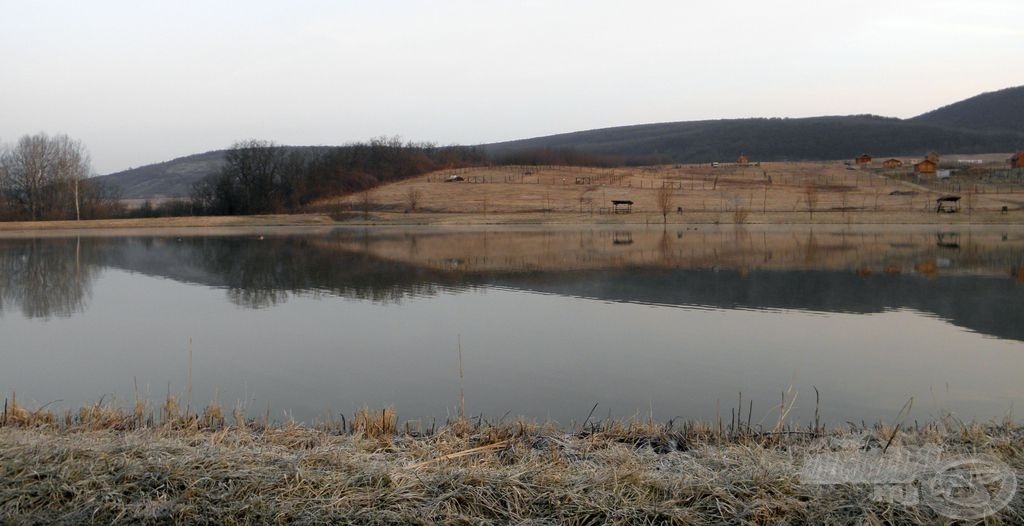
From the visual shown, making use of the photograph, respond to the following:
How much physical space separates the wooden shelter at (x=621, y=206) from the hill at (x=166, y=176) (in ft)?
351

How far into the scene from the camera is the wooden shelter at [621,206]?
56.8 m

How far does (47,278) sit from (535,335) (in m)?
16.3

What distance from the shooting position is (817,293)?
1750 cm

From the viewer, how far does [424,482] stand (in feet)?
14.4

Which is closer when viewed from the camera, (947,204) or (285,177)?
(947,204)

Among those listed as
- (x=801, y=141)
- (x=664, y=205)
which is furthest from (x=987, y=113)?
(x=664, y=205)

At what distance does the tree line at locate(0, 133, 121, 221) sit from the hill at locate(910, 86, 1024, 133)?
132044 mm

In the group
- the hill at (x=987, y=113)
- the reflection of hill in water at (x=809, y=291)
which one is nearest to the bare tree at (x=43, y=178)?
the reflection of hill in water at (x=809, y=291)

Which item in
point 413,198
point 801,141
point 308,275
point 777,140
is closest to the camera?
point 308,275

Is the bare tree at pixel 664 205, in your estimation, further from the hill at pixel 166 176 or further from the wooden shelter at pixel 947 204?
the hill at pixel 166 176

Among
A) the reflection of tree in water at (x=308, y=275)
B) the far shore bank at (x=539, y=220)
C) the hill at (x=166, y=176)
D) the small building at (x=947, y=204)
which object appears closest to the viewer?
the reflection of tree in water at (x=308, y=275)

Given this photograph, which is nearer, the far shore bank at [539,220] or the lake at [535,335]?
the lake at [535,335]

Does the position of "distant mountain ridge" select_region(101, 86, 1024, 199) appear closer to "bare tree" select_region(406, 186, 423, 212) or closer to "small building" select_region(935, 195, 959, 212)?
"bare tree" select_region(406, 186, 423, 212)

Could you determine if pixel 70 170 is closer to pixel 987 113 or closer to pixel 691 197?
pixel 691 197
